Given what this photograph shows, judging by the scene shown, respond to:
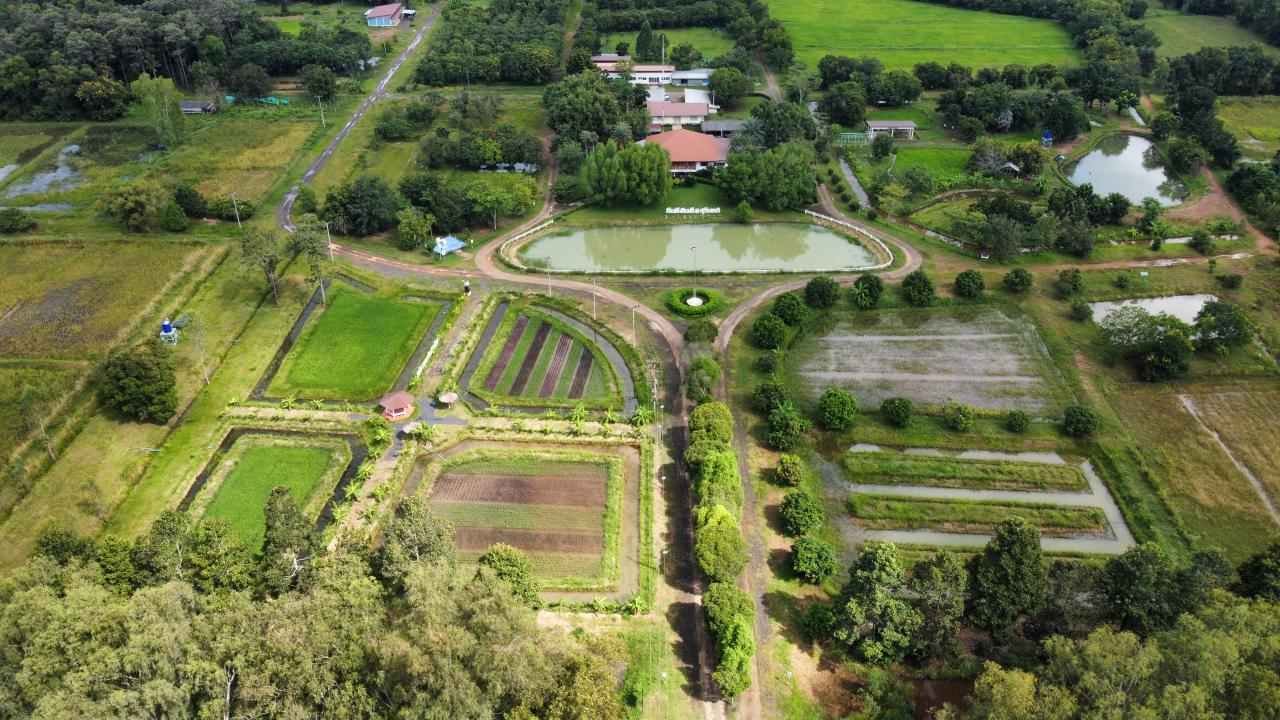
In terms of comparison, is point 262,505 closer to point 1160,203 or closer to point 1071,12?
point 1160,203

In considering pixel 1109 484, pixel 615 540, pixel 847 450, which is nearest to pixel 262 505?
pixel 615 540

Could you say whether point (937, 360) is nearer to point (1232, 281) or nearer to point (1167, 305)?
point (1167, 305)

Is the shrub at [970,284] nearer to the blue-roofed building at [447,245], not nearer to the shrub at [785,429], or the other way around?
the shrub at [785,429]

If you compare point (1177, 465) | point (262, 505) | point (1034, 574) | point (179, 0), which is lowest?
point (262, 505)

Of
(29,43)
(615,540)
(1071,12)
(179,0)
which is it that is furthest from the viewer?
(1071,12)

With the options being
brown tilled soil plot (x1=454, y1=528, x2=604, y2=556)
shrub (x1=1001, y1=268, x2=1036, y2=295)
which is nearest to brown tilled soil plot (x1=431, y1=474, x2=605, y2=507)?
brown tilled soil plot (x1=454, y1=528, x2=604, y2=556)

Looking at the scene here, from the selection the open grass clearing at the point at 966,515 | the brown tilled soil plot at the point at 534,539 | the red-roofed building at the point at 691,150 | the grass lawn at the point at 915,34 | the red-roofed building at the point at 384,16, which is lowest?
the brown tilled soil plot at the point at 534,539

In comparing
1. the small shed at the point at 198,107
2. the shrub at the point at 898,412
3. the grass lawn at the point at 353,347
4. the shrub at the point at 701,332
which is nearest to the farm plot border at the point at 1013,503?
the shrub at the point at 898,412

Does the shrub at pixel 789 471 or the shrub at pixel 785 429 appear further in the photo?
the shrub at pixel 785 429

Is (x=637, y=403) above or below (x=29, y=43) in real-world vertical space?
below
